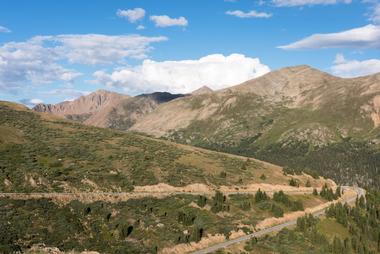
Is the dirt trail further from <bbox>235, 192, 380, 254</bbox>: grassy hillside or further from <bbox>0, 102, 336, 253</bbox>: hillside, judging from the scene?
<bbox>235, 192, 380, 254</bbox>: grassy hillside

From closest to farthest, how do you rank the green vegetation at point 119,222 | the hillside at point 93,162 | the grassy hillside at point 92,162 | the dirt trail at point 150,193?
the green vegetation at point 119,222
the dirt trail at point 150,193
the grassy hillside at point 92,162
the hillside at point 93,162

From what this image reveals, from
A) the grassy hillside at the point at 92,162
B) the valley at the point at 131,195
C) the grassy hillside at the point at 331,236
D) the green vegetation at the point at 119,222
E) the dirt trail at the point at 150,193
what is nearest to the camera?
the green vegetation at the point at 119,222

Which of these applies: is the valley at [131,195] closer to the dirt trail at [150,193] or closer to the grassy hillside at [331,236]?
the dirt trail at [150,193]

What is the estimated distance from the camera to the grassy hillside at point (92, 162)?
8638 centimetres

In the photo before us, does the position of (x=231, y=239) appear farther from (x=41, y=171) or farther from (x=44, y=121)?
(x=44, y=121)

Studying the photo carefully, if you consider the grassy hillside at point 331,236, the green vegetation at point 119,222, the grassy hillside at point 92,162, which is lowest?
the grassy hillside at point 331,236

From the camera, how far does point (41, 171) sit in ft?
288

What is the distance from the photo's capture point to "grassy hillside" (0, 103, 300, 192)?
8638 centimetres

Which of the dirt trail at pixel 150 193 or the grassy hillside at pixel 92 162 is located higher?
the grassy hillside at pixel 92 162

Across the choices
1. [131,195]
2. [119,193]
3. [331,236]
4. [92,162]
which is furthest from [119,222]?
[331,236]

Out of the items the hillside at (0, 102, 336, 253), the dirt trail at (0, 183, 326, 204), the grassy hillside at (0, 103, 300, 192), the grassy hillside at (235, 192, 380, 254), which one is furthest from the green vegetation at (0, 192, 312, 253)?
the grassy hillside at (0, 103, 300, 192)

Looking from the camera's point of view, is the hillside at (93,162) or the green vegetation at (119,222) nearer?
the green vegetation at (119,222)

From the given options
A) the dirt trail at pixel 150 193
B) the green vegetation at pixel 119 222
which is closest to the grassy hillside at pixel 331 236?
the green vegetation at pixel 119 222

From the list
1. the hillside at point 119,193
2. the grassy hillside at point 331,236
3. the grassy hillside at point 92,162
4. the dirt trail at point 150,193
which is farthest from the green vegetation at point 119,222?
the grassy hillside at point 92,162
